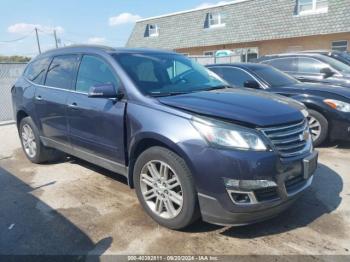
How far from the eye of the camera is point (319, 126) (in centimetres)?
623

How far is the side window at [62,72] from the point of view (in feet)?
15.4

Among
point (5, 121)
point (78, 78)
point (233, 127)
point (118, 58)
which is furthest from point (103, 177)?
point (5, 121)

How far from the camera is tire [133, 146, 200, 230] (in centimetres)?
319

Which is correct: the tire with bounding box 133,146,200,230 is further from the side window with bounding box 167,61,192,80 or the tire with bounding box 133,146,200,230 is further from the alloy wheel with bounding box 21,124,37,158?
the alloy wheel with bounding box 21,124,37,158

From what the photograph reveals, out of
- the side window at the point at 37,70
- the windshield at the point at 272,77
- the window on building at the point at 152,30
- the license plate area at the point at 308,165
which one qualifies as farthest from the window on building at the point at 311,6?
the license plate area at the point at 308,165

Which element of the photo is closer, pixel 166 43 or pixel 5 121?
pixel 5 121

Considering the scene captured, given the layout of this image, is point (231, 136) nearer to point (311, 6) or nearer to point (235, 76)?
point (235, 76)

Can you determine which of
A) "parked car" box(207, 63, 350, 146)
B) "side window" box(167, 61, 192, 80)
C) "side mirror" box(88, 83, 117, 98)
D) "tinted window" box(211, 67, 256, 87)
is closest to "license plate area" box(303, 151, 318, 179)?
"side window" box(167, 61, 192, 80)

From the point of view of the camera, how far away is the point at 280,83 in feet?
22.3

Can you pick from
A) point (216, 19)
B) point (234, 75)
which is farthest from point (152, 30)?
point (234, 75)

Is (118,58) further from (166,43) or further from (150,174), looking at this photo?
(166,43)

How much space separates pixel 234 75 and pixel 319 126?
197 centimetres

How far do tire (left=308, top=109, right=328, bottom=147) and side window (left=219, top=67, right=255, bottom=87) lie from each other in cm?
135

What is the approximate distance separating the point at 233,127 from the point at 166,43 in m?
27.2
